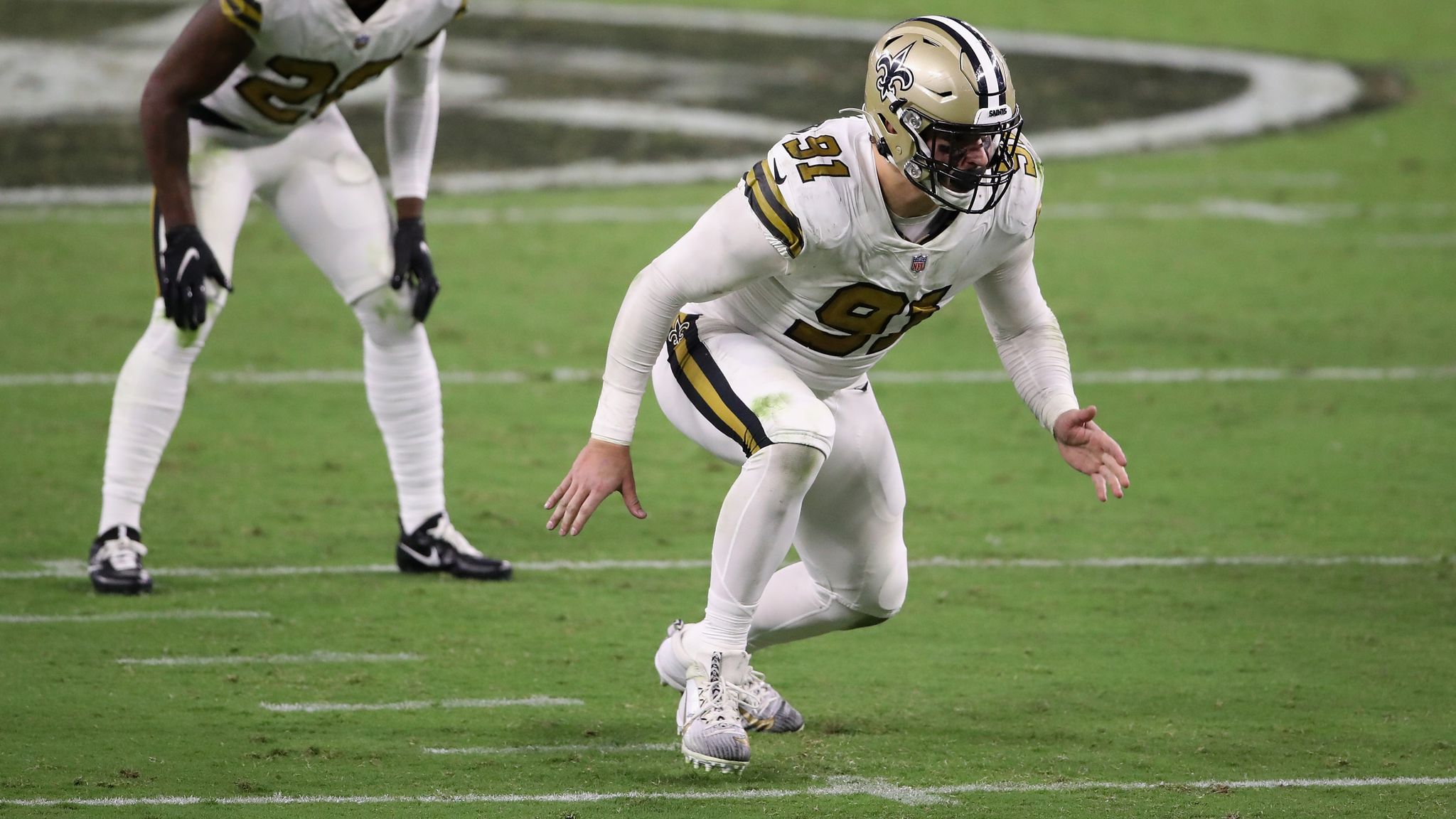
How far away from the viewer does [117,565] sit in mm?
5137

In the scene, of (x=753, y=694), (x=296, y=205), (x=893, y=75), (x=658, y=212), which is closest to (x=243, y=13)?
(x=296, y=205)

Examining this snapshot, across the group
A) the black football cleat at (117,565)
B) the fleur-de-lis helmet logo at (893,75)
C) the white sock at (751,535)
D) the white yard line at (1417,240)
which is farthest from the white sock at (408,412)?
the white yard line at (1417,240)

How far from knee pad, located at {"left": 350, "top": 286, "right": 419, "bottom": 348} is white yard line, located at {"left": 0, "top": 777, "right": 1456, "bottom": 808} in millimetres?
1874

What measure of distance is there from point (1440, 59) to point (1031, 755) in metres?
13.2

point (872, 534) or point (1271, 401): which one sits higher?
point (872, 534)

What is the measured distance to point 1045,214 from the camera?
34.9ft

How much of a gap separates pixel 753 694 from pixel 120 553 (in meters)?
1.99

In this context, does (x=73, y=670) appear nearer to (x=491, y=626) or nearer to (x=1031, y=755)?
(x=491, y=626)

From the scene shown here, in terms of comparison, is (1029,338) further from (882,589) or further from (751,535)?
(751,535)

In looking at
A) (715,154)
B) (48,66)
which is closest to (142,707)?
(715,154)

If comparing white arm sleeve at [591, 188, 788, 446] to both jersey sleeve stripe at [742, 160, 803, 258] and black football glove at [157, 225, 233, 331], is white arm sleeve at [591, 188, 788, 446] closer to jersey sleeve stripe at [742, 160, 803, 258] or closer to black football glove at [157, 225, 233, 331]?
jersey sleeve stripe at [742, 160, 803, 258]

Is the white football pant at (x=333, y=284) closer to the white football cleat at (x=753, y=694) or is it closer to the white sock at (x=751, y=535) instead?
the white football cleat at (x=753, y=694)

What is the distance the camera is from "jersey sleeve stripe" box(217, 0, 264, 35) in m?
4.89

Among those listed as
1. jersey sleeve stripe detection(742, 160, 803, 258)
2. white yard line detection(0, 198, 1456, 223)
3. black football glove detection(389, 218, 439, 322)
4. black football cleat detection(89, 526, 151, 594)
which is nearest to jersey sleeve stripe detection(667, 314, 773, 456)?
jersey sleeve stripe detection(742, 160, 803, 258)
